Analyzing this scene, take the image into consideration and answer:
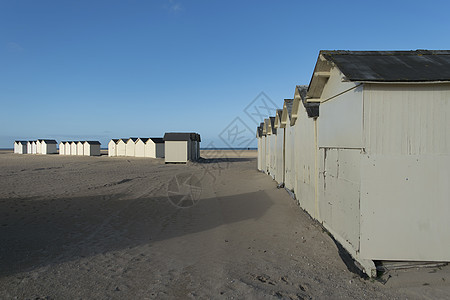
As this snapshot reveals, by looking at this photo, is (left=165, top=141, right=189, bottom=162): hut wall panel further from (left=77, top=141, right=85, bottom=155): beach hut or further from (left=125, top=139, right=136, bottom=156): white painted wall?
(left=77, top=141, right=85, bottom=155): beach hut

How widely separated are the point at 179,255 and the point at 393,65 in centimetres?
563

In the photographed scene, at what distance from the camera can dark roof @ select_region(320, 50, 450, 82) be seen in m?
5.30

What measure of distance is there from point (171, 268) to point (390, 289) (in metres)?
3.62

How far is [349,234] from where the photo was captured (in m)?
6.02

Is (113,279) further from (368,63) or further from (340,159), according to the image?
(368,63)

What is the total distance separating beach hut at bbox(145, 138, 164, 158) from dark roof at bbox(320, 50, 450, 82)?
3840 cm

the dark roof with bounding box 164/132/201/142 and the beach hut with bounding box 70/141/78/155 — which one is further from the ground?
the dark roof with bounding box 164/132/201/142

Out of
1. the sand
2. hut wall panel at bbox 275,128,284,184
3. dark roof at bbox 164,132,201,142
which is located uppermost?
dark roof at bbox 164,132,201,142

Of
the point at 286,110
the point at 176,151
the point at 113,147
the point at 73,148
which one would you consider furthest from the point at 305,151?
the point at 73,148

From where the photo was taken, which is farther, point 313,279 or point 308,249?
point 308,249

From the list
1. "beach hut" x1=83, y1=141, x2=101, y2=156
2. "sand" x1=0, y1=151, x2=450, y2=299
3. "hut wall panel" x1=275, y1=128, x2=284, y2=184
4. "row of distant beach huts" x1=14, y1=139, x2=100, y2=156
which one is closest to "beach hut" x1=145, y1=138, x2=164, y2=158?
"beach hut" x1=83, y1=141, x2=101, y2=156

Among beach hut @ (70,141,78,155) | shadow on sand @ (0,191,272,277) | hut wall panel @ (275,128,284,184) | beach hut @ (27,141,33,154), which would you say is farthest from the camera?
beach hut @ (27,141,33,154)

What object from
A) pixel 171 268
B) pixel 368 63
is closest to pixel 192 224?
pixel 171 268

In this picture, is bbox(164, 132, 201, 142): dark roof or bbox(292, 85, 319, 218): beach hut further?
bbox(164, 132, 201, 142): dark roof
